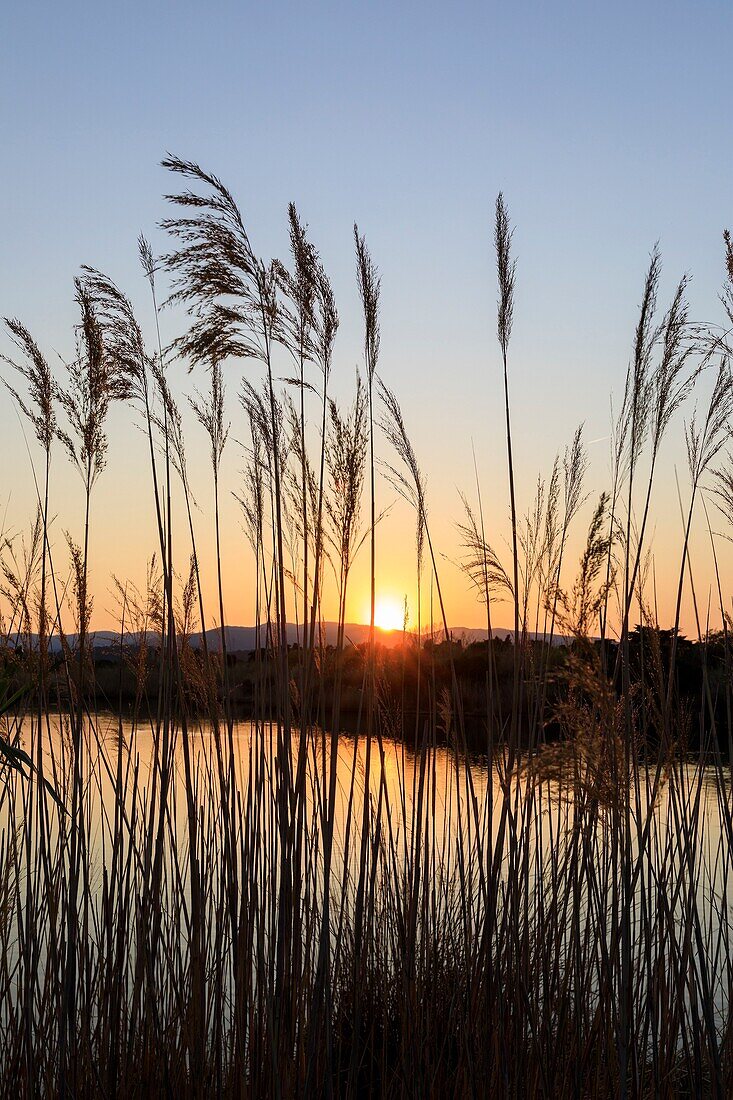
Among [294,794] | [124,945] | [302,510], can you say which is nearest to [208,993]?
[124,945]

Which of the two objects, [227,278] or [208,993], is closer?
[227,278]

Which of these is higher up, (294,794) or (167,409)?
(167,409)

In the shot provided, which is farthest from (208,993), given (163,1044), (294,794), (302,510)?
(302,510)

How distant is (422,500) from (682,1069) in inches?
92.1

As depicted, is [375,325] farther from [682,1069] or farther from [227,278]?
[682,1069]

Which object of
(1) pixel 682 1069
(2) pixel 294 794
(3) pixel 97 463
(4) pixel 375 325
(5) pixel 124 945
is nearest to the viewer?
(2) pixel 294 794

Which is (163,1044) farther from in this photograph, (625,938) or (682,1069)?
(682,1069)

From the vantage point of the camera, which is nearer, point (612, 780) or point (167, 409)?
point (612, 780)

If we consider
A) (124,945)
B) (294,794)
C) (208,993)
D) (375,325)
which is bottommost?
(208,993)

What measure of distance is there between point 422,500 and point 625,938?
142 cm

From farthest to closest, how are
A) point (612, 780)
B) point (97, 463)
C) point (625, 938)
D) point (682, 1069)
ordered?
point (682, 1069), point (97, 463), point (612, 780), point (625, 938)

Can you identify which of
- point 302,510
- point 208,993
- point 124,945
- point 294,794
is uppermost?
point 302,510

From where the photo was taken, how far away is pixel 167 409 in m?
2.58

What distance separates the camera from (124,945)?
7.75ft
